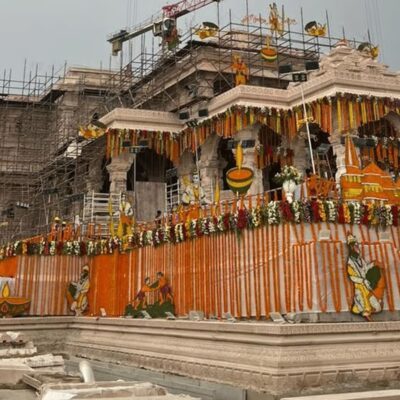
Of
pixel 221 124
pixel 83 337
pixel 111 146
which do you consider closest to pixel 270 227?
pixel 83 337

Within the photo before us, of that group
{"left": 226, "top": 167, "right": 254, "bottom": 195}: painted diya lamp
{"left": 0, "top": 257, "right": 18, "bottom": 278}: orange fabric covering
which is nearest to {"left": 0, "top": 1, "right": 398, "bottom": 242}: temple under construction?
{"left": 0, "top": 257, "right": 18, "bottom": 278}: orange fabric covering

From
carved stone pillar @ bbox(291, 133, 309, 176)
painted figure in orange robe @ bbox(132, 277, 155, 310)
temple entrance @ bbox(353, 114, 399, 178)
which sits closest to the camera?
painted figure in orange robe @ bbox(132, 277, 155, 310)

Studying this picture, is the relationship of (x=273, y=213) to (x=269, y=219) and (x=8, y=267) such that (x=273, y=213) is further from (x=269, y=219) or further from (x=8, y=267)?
(x=8, y=267)

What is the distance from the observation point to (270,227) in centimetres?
1218

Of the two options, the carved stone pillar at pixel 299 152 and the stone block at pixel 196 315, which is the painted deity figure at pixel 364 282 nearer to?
the stone block at pixel 196 315

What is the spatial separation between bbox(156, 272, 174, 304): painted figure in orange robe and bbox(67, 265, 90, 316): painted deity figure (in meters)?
4.64

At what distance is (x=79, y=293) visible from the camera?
62.9 ft

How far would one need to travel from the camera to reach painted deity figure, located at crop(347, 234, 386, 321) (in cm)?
1110

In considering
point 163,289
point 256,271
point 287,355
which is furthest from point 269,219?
point 163,289

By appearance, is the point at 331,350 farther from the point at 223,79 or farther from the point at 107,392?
the point at 223,79

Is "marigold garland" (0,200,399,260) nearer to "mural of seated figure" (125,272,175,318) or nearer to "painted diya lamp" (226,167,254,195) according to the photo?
"painted diya lamp" (226,167,254,195)

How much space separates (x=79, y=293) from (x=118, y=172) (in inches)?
291

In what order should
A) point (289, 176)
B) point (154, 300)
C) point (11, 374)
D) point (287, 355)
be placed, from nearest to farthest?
point (287, 355) → point (11, 374) → point (289, 176) → point (154, 300)

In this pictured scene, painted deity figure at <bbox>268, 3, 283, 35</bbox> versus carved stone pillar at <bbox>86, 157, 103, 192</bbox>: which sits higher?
painted deity figure at <bbox>268, 3, 283, 35</bbox>
